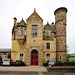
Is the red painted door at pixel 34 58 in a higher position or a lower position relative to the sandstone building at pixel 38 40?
lower

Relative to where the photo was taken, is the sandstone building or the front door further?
the front door

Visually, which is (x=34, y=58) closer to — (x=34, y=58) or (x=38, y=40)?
(x=34, y=58)

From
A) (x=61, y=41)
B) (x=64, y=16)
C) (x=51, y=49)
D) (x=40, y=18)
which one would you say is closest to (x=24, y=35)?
(x=40, y=18)

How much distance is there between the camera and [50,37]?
21078 mm

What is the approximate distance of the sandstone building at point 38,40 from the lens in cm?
1883

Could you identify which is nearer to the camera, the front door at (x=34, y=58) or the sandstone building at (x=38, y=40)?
the sandstone building at (x=38, y=40)

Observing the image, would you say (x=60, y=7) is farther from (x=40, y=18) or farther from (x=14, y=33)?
(x=14, y=33)

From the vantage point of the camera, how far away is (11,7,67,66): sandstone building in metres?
18.8

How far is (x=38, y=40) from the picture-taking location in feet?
62.3

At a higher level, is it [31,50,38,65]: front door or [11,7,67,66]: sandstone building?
[11,7,67,66]: sandstone building

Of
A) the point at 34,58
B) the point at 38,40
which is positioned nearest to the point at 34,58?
the point at 34,58

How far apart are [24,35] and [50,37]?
22.6ft

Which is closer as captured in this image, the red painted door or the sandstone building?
the sandstone building

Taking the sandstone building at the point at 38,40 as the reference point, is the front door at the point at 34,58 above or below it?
below
